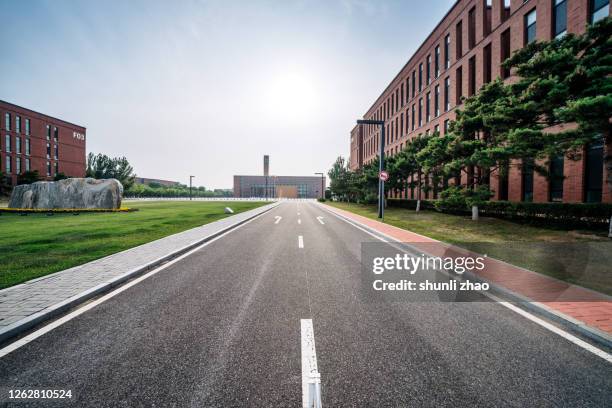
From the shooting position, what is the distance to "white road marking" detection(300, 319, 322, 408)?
2.20 m

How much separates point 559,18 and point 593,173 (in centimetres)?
984

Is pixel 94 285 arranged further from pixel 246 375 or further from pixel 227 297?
pixel 246 375

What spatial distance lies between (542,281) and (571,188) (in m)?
14.4

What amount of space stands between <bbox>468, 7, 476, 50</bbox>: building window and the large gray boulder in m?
35.5

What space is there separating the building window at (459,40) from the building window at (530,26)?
730cm

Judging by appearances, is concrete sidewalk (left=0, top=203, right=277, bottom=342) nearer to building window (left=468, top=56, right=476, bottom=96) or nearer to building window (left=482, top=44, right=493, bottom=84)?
building window (left=482, top=44, right=493, bottom=84)

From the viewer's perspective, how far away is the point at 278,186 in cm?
11988

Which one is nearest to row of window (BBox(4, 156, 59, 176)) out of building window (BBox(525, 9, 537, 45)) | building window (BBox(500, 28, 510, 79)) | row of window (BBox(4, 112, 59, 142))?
row of window (BBox(4, 112, 59, 142))

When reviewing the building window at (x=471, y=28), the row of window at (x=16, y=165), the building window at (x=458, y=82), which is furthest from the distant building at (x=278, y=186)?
the building window at (x=471, y=28)

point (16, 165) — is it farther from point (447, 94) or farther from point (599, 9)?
point (599, 9)

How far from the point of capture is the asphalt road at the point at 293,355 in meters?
2.25

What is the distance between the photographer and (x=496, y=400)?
2191 millimetres

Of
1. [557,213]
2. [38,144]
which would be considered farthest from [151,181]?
[557,213]

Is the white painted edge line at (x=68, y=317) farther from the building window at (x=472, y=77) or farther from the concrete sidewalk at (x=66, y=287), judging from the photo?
the building window at (x=472, y=77)
